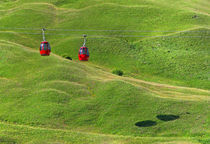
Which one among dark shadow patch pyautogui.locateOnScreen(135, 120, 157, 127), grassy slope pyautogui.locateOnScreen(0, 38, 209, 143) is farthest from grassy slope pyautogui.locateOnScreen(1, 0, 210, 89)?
dark shadow patch pyautogui.locateOnScreen(135, 120, 157, 127)

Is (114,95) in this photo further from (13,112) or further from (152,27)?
(152,27)

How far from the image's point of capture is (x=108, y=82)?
6128 centimetres

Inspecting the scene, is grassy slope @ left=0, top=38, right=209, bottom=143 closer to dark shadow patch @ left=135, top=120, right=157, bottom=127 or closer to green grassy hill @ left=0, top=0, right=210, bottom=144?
green grassy hill @ left=0, top=0, right=210, bottom=144

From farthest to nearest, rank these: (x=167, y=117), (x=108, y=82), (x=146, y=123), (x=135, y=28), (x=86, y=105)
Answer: (x=135, y=28) < (x=108, y=82) < (x=86, y=105) < (x=167, y=117) < (x=146, y=123)

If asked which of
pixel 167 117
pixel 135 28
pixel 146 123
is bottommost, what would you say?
pixel 146 123

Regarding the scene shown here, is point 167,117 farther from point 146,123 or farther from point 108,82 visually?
point 108,82

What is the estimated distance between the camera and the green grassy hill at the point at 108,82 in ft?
152

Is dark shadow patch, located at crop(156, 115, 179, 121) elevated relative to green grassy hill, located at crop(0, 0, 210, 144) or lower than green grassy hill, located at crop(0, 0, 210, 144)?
lower

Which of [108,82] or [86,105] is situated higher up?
[108,82]

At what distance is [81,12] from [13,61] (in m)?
59.7

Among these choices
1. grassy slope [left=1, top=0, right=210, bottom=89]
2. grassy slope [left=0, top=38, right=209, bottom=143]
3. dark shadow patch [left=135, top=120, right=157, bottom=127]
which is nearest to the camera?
grassy slope [left=0, top=38, right=209, bottom=143]

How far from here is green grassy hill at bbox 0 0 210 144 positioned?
46.5 m

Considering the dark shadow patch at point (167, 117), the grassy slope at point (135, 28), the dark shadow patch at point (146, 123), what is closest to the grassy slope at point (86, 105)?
the dark shadow patch at point (146, 123)

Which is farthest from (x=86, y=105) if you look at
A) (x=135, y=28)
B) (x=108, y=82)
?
(x=135, y=28)
